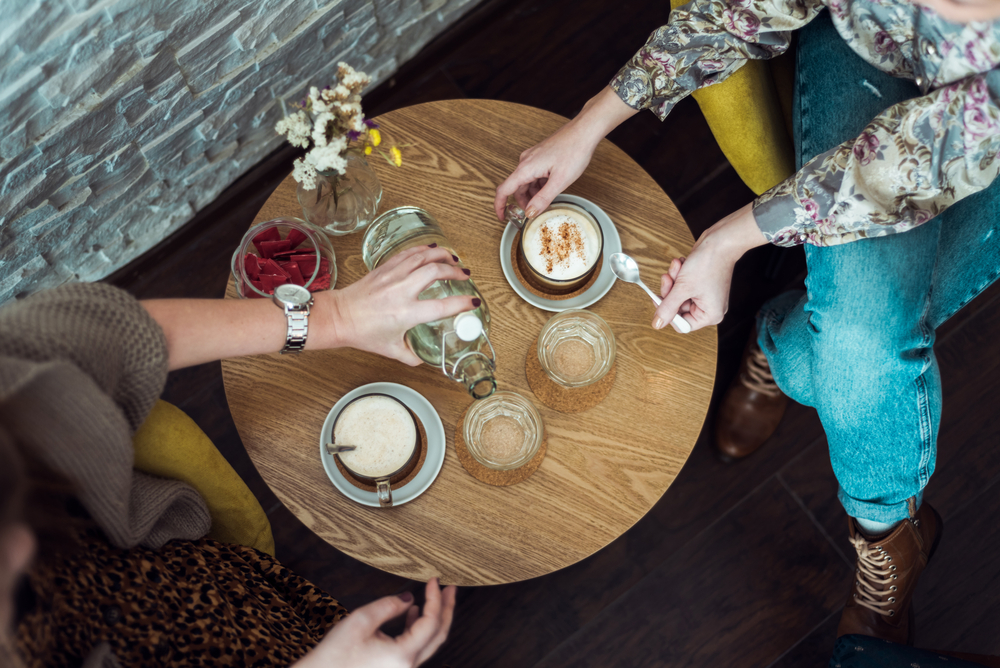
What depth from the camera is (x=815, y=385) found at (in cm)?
136

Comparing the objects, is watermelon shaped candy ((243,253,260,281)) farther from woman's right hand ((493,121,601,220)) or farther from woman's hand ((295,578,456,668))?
woman's hand ((295,578,456,668))

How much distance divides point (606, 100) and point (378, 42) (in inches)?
35.3

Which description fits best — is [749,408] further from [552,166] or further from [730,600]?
[552,166]

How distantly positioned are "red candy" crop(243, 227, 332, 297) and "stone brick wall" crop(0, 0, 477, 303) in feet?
1.66

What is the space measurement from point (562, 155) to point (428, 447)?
1.79 ft

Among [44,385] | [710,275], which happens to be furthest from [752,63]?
[44,385]

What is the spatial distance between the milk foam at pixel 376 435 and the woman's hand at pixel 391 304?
92 millimetres

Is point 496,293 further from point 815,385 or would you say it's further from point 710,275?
point 815,385

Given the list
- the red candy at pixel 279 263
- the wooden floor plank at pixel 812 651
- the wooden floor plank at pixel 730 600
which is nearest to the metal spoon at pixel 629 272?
the red candy at pixel 279 263

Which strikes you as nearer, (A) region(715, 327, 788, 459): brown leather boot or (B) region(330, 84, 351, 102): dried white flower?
(B) region(330, 84, 351, 102): dried white flower

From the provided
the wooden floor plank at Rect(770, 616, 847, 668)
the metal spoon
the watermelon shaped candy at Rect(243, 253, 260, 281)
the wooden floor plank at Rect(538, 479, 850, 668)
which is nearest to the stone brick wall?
the watermelon shaped candy at Rect(243, 253, 260, 281)

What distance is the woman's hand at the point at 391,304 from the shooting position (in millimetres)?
1055

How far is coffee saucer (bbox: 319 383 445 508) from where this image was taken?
3.88ft

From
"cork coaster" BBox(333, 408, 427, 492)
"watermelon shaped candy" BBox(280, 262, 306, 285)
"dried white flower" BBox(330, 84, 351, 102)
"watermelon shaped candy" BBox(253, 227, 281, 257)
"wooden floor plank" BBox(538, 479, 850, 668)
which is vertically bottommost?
"wooden floor plank" BBox(538, 479, 850, 668)
